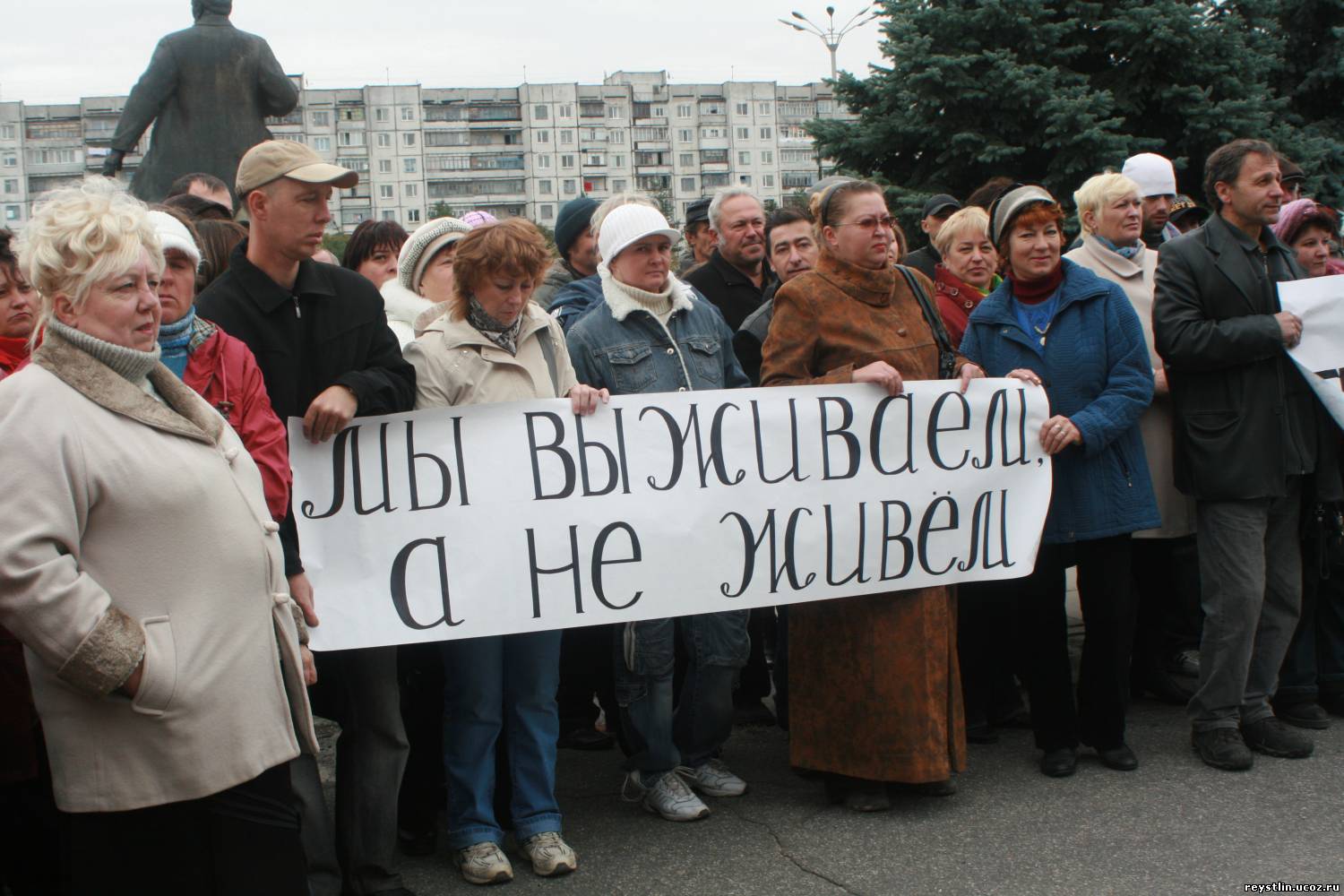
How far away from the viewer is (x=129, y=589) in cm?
267

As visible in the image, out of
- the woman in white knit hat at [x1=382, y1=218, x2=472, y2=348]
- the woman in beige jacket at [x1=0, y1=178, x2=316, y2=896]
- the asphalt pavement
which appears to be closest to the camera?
the woman in beige jacket at [x1=0, y1=178, x2=316, y2=896]

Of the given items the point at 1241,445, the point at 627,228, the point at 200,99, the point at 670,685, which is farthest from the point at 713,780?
the point at 200,99

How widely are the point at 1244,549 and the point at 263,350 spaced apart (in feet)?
11.4

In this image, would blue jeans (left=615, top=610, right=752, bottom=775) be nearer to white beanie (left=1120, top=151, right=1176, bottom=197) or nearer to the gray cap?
the gray cap

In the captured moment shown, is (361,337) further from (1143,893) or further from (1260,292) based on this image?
(1260,292)

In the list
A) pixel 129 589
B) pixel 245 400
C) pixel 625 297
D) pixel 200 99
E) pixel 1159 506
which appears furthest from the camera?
pixel 200 99

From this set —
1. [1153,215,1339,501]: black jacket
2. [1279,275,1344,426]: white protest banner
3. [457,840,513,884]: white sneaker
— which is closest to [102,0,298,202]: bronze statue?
[457,840,513,884]: white sneaker

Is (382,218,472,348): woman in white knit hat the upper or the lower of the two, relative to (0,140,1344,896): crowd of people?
upper

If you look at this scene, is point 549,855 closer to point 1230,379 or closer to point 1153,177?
point 1230,379

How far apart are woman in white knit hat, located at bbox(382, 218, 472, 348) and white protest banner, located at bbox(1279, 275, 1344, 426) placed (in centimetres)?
312

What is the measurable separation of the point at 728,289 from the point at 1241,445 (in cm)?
252

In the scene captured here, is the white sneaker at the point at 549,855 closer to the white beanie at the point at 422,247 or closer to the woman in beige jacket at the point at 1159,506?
the white beanie at the point at 422,247

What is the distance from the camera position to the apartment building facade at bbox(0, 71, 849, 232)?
130 meters

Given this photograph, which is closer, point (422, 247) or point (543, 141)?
point (422, 247)
